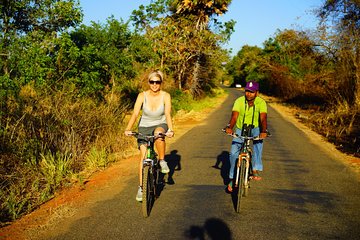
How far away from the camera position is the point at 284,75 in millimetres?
29344

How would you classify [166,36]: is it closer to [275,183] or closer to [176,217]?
[275,183]

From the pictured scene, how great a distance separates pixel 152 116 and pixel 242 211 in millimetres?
1950

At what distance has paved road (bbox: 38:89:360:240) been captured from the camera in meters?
4.18

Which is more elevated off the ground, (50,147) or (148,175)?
(148,175)

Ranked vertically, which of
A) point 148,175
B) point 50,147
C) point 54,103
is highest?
point 54,103

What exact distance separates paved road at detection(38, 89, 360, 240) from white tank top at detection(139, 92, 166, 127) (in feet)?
4.29

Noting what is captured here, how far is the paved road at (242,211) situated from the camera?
418 cm

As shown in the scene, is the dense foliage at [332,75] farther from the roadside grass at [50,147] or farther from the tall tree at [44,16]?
the tall tree at [44,16]

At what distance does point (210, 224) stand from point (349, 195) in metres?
2.93

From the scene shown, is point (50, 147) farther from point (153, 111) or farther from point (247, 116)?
point (247, 116)

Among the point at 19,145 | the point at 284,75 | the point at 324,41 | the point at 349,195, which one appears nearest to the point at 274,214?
the point at 349,195

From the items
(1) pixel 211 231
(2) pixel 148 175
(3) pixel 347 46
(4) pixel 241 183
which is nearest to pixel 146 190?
(2) pixel 148 175

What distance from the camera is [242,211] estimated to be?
4.87 m

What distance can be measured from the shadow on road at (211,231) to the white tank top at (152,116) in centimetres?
159
